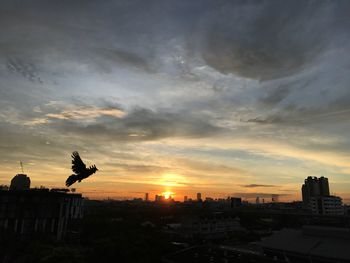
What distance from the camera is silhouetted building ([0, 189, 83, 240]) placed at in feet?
181

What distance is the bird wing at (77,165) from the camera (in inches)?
578

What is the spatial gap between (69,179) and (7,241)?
157ft

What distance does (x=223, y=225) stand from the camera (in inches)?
4006

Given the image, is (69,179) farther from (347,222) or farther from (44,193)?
(347,222)

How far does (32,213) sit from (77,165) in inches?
2001

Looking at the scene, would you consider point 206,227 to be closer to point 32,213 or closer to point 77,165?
point 32,213

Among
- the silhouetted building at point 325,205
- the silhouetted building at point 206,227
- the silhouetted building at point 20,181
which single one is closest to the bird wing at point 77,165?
the silhouetted building at point 20,181

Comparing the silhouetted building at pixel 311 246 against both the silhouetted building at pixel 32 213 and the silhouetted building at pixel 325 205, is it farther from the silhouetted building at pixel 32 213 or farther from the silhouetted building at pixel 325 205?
the silhouetted building at pixel 325 205

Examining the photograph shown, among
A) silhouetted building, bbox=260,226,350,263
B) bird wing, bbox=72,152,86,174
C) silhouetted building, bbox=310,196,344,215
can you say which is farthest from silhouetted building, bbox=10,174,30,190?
silhouetted building, bbox=310,196,344,215

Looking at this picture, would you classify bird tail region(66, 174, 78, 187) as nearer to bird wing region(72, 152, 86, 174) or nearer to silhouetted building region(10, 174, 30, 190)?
bird wing region(72, 152, 86, 174)

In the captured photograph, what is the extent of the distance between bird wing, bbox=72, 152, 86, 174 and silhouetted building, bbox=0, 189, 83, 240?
4854 centimetres

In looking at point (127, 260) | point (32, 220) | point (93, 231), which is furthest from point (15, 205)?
point (127, 260)

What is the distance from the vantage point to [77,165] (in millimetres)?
14727

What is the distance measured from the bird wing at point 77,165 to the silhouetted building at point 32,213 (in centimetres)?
4854
